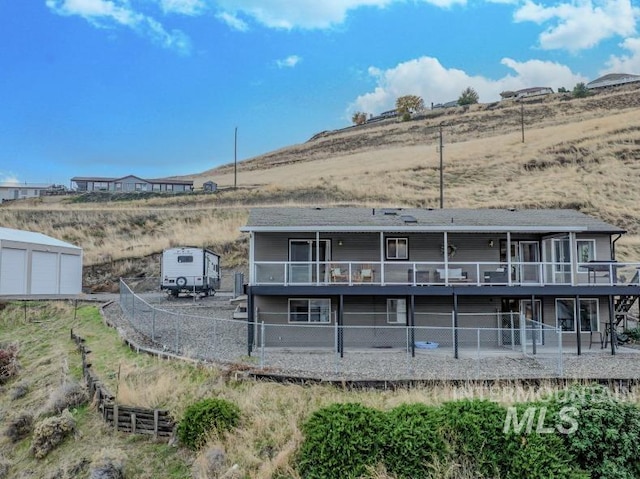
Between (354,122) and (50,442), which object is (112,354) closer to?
(50,442)

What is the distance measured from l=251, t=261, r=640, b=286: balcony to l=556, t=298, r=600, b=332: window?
3.71 ft

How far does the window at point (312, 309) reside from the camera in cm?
2045

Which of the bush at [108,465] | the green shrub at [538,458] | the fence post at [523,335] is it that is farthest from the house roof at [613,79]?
the bush at [108,465]

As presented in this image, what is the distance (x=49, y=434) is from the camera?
11.6 m

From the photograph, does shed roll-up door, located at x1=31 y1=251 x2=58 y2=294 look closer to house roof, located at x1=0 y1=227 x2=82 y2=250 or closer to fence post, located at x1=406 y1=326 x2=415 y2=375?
house roof, located at x1=0 y1=227 x2=82 y2=250

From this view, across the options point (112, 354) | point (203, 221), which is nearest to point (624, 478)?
point (112, 354)

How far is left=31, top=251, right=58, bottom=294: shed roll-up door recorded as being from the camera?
30078mm

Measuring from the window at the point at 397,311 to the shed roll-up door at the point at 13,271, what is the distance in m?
21.0

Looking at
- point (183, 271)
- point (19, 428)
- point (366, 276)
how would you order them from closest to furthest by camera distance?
point (19, 428)
point (366, 276)
point (183, 271)

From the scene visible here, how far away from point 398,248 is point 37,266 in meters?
22.2

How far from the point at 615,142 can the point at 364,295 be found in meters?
54.4

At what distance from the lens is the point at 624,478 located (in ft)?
28.7

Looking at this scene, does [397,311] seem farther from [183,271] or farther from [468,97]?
[468,97]

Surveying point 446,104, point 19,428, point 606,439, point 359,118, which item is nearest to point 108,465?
point 19,428
